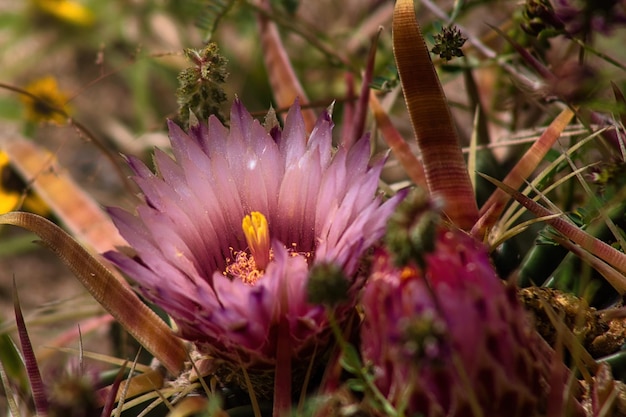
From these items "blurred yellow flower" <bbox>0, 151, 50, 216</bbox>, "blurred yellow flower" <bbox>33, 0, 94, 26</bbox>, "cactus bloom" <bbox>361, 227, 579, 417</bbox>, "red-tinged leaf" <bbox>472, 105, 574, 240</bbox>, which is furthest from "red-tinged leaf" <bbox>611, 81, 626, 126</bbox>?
"blurred yellow flower" <bbox>33, 0, 94, 26</bbox>

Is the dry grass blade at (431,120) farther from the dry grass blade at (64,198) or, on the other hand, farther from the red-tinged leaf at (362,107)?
the dry grass blade at (64,198)

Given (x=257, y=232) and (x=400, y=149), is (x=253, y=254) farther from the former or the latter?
(x=400, y=149)

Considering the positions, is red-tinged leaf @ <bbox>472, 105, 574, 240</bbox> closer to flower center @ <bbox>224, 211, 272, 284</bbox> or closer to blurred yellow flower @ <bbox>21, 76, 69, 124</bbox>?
flower center @ <bbox>224, 211, 272, 284</bbox>

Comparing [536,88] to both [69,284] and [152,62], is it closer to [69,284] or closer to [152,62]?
[152,62]

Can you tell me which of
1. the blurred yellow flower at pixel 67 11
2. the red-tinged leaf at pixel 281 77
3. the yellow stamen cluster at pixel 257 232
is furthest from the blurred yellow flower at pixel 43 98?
the yellow stamen cluster at pixel 257 232

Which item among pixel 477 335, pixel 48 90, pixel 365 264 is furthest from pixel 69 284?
pixel 477 335

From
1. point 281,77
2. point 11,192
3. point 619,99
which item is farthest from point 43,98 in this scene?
point 619,99
